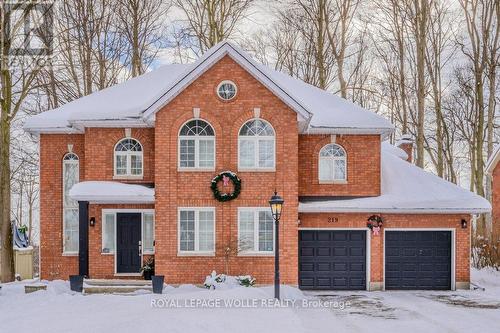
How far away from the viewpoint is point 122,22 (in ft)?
95.1

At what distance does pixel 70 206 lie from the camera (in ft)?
64.6

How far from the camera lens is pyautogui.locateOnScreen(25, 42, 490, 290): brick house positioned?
695 inches

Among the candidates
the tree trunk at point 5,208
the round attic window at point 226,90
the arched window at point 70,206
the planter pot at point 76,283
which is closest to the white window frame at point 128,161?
the arched window at point 70,206

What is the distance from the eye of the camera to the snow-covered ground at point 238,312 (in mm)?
11352

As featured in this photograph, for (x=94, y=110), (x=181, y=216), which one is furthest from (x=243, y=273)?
(x=94, y=110)

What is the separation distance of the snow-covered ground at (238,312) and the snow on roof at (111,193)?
291 cm

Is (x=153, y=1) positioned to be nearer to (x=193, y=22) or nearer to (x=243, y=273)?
(x=193, y=22)

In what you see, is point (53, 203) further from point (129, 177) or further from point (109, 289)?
point (109, 289)

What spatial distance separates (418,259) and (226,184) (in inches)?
294

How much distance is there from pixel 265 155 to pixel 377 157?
14.0 ft

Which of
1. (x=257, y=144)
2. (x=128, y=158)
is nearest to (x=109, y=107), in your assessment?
(x=128, y=158)

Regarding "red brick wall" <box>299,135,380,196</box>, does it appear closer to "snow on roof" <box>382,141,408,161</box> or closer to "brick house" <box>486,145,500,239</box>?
"snow on roof" <box>382,141,408,161</box>

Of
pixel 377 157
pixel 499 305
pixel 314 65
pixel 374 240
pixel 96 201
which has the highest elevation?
pixel 314 65

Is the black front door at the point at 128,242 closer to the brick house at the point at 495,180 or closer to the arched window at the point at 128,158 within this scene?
the arched window at the point at 128,158
